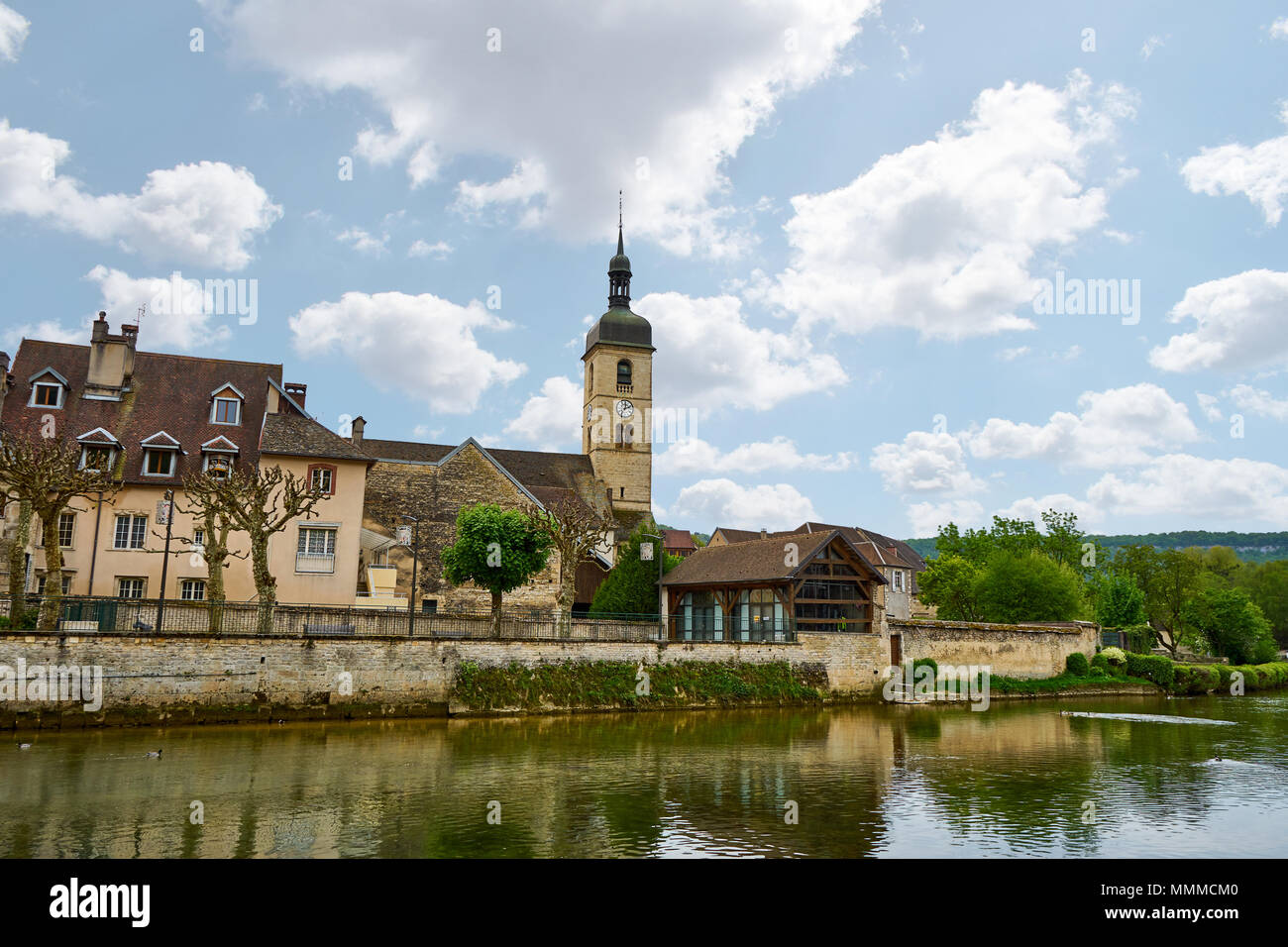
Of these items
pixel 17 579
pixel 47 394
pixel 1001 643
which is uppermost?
pixel 47 394

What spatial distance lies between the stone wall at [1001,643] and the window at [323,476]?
Answer: 2443 cm

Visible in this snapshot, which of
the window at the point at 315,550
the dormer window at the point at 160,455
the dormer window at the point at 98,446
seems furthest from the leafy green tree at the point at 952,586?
the dormer window at the point at 98,446

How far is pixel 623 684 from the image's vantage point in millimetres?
31750

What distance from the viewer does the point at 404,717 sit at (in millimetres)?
27250

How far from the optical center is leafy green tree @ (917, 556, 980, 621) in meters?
62.3

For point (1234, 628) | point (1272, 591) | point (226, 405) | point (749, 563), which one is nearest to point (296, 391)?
point (226, 405)

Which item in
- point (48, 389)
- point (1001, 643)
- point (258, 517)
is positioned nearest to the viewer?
point (258, 517)

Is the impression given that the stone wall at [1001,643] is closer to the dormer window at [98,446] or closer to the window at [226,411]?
the window at [226,411]

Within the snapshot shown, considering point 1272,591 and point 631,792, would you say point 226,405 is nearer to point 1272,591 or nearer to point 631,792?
point 631,792

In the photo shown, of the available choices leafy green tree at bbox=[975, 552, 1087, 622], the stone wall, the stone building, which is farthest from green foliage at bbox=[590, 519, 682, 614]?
leafy green tree at bbox=[975, 552, 1087, 622]

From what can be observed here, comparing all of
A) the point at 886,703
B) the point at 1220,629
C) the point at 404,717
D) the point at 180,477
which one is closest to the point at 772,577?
the point at 886,703

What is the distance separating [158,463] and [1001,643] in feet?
126

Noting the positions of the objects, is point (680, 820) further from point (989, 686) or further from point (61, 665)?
point (989, 686)

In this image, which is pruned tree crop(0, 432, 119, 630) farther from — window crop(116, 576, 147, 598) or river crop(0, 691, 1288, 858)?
window crop(116, 576, 147, 598)
